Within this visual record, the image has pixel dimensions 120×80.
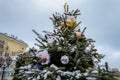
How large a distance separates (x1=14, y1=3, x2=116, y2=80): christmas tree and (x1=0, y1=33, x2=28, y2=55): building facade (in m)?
32.3


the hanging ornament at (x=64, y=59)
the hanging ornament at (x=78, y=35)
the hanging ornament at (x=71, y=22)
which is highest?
the hanging ornament at (x=71, y=22)

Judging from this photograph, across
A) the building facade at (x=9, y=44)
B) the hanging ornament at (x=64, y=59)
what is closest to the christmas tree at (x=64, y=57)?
the hanging ornament at (x=64, y=59)

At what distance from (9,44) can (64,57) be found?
37552 millimetres

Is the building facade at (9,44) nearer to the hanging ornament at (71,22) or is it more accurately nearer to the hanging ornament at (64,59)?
the hanging ornament at (71,22)

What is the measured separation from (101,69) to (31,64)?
1.48m

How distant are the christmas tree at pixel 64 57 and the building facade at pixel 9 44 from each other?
3233 cm

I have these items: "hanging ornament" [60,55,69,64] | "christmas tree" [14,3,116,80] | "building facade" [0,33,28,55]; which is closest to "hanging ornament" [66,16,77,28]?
"christmas tree" [14,3,116,80]

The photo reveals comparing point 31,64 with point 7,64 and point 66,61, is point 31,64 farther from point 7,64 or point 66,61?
point 7,64

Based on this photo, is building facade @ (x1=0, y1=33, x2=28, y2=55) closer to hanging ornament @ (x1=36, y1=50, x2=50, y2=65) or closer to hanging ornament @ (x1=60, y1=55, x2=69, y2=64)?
hanging ornament @ (x1=36, y1=50, x2=50, y2=65)

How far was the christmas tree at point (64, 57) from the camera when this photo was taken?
5738 mm

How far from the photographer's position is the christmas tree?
5738mm

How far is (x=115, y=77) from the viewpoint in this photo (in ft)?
19.7

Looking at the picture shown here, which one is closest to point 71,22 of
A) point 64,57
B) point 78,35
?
point 78,35

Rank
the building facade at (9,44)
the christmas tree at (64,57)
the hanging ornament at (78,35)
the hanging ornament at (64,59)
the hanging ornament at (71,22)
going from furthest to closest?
the building facade at (9,44) < the hanging ornament at (71,22) < the hanging ornament at (78,35) < the hanging ornament at (64,59) < the christmas tree at (64,57)
